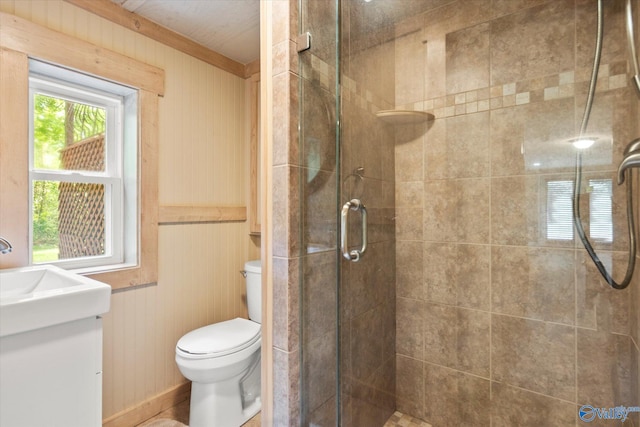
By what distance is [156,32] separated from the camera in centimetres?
183

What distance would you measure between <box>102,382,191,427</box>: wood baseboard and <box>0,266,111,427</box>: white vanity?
0.64 m

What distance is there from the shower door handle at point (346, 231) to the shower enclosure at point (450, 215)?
1 centimetres

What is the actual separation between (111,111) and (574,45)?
2305 mm

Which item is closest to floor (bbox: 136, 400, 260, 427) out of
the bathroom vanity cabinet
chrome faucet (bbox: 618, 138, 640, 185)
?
the bathroom vanity cabinet

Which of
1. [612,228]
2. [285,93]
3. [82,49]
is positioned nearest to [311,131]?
[285,93]

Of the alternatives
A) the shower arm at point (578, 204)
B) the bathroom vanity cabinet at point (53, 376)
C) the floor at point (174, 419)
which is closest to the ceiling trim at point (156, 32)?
the bathroom vanity cabinet at point (53, 376)

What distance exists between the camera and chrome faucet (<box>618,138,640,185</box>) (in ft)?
3.07

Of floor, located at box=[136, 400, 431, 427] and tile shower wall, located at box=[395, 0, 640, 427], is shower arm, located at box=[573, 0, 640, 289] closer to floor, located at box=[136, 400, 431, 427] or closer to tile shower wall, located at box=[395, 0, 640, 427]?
tile shower wall, located at box=[395, 0, 640, 427]

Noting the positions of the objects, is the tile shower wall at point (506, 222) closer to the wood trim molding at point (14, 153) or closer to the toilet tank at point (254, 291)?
the toilet tank at point (254, 291)

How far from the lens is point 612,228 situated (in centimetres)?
116

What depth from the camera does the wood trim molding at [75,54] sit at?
134 centimetres

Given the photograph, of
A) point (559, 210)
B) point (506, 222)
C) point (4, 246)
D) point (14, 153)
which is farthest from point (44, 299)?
point (559, 210)

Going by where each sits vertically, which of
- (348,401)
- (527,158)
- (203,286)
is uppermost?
(527,158)

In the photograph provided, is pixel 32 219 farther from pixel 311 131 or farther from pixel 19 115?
pixel 311 131
